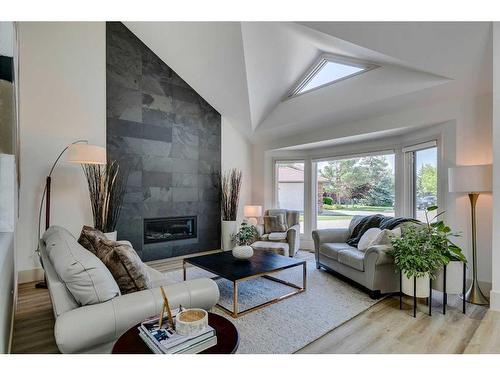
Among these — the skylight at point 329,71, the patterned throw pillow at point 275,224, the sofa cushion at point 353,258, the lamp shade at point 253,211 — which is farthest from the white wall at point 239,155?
the sofa cushion at point 353,258

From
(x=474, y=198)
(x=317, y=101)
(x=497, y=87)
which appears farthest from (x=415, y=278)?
(x=317, y=101)

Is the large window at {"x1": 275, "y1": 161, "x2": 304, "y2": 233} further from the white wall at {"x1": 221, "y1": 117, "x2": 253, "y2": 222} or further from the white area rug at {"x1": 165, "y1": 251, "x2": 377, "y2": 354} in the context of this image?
the white area rug at {"x1": 165, "y1": 251, "x2": 377, "y2": 354}

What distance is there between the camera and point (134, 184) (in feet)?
14.8

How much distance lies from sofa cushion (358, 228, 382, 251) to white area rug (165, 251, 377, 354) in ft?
1.74

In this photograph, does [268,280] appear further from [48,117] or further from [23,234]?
[48,117]

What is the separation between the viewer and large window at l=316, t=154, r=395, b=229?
466 cm

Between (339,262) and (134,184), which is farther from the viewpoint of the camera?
(134,184)

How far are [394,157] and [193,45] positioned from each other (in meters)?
3.70

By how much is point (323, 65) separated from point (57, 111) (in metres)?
3.98

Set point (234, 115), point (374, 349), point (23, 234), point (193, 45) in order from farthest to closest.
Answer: point (234, 115), point (193, 45), point (23, 234), point (374, 349)

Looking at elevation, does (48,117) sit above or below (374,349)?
above

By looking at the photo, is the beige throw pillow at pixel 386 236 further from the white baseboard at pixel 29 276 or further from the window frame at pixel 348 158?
the white baseboard at pixel 29 276

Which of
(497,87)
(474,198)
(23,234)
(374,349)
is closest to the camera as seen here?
(374,349)

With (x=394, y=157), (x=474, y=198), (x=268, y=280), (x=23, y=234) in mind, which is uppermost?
(x=394, y=157)
